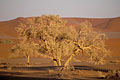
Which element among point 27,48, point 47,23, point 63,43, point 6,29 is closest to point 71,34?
point 63,43

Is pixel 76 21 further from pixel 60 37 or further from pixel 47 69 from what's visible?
pixel 60 37

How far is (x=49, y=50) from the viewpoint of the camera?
18031 millimetres

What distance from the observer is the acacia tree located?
17828mm

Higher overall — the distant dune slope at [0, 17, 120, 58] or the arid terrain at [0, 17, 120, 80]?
the distant dune slope at [0, 17, 120, 58]

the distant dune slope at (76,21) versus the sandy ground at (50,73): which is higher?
the distant dune slope at (76,21)

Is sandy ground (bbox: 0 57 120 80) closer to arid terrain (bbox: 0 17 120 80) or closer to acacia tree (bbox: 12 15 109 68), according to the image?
arid terrain (bbox: 0 17 120 80)

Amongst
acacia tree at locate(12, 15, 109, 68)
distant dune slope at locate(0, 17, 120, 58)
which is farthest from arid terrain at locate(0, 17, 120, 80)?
acacia tree at locate(12, 15, 109, 68)

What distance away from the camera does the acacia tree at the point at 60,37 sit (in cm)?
1783

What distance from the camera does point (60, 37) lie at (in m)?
18.4

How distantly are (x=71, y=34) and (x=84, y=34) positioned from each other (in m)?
1.14

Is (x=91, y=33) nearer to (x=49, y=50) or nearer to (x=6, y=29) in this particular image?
(x=49, y=50)

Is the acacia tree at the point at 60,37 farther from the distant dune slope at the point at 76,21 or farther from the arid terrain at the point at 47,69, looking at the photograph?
the distant dune slope at the point at 76,21

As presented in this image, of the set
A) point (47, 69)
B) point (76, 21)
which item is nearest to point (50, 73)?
point (47, 69)

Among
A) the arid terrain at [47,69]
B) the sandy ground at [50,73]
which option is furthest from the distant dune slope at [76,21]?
the sandy ground at [50,73]
